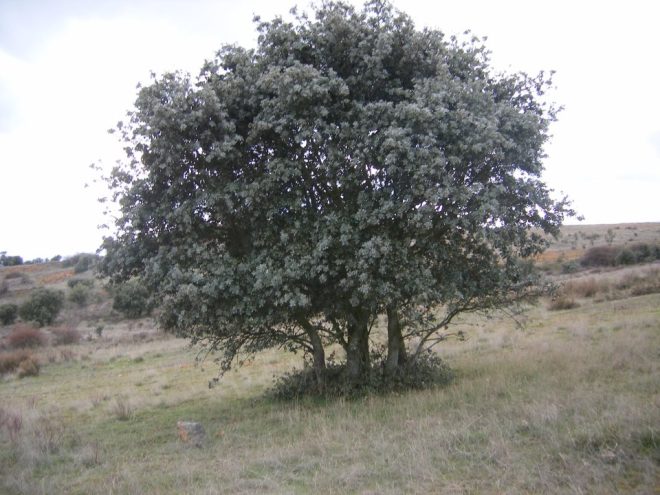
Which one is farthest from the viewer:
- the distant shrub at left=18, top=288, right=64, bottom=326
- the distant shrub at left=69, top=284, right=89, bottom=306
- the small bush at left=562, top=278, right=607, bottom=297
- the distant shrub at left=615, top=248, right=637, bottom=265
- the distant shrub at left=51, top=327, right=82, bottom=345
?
the distant shrub at left=69, top=284, right=89, bottom=306

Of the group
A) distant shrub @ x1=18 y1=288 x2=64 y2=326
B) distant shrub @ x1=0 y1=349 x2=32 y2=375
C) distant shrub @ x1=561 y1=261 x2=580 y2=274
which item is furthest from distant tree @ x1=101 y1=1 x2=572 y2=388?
distant shrub @ x1=18 y1=288 x2=64 y2=326

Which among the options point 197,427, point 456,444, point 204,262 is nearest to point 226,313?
point 204,262

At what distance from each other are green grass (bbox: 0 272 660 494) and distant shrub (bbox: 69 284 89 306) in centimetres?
4530

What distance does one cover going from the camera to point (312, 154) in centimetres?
1041

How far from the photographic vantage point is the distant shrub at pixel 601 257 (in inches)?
1927

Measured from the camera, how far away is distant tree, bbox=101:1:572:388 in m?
9.24

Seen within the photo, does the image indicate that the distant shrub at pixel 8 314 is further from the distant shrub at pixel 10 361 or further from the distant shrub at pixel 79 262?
the distant shrub at pixel 10 361

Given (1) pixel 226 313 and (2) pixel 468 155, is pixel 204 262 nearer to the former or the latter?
(1) pixel 226 313

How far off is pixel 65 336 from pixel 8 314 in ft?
60.0

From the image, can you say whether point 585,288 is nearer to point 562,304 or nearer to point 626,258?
point 562,304

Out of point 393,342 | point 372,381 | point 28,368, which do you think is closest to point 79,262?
point 28,368

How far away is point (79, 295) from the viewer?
2298 inches

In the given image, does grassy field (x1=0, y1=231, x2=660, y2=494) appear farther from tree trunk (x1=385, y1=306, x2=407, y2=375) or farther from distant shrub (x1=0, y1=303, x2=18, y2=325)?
distant shrub (x1=0, y1=303, x2=18, y2=325)

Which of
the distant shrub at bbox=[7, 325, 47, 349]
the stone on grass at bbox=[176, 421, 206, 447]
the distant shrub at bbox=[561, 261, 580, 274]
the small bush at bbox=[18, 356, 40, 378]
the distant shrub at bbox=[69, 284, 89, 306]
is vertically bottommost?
the small bush at bbox=[18, 356, 40, 378]
